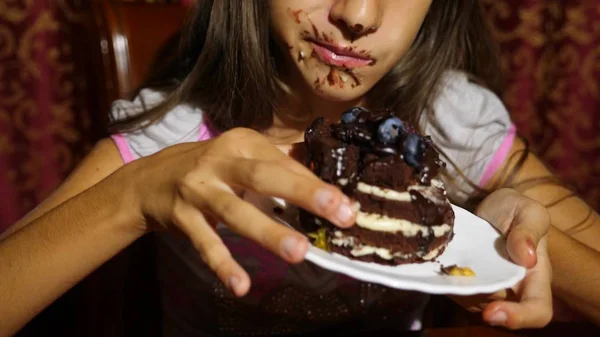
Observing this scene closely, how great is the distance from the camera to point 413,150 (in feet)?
2.88

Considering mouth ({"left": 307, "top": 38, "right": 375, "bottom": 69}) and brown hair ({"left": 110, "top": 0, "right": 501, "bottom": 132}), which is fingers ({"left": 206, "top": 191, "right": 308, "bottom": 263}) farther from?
brown hair ({"left": 110, "top": 0, "right": 501, "bottom": 132})

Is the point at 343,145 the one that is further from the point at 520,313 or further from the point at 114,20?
the point at 114,20

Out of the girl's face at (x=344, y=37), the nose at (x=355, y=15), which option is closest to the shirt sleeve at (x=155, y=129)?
the girl's face at (x=344, y=37)

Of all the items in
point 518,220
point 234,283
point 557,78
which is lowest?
point 557,78

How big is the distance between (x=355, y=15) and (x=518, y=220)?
17.3 inches

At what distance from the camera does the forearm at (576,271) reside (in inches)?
47.6

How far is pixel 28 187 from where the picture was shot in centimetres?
204

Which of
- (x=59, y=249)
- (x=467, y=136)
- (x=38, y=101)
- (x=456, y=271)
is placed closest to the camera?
(x=456, y=271)

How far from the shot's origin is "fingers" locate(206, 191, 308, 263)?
72 cm

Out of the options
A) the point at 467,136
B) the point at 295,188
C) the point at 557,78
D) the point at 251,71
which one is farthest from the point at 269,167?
the point at 557,78

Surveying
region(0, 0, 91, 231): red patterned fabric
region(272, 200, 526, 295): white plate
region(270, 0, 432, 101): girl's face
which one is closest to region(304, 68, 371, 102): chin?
region(270, 0, 432, 101): girl's face

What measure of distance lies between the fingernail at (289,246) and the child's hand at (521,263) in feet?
1.11

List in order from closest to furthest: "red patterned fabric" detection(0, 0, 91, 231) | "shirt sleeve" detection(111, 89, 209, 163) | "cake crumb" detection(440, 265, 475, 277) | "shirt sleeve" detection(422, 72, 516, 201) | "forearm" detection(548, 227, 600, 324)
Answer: "cake crumb" detection(440, 265, 475, 277), "forearm" detection(548, 227, 600, 324), "shirt sleeve" detection(111, 89, 209, 163), "shirt sleeve" detection(422, 72, 516, 201), "red patterned fabric" detection(0, 0, 91, 231)

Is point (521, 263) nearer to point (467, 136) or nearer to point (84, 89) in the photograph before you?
point (467, 136)
